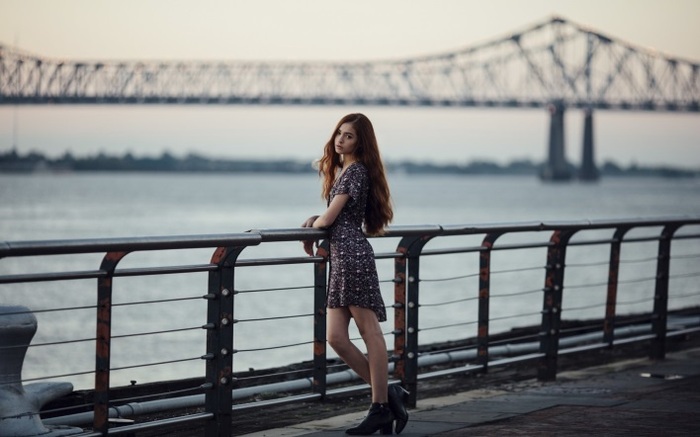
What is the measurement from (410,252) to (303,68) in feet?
455

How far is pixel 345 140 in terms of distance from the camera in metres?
6.37

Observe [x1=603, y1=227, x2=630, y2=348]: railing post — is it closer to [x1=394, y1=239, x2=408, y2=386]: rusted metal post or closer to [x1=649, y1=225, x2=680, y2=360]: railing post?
[x1=649, y1=225, x2=680, y2=360]: railing post

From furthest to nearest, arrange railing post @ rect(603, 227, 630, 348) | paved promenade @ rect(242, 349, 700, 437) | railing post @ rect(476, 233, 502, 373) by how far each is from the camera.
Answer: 1. railing post @ rect(603, 227, 630, 348)
2. railing post @ rect(476, 233, 502, 373)
3. paved promenade @ rect(242, 349, 700, 437)

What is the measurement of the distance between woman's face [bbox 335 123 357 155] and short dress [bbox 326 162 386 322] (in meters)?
0.09

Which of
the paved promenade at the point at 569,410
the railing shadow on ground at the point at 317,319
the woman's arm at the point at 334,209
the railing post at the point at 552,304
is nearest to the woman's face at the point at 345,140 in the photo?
the woman's arm at the point at 334,209

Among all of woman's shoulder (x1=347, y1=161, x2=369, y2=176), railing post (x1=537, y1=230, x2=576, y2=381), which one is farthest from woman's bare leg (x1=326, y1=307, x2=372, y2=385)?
railing post (x1=537, y1=230, x2=576, y2=381)

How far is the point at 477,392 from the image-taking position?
8.45 metres

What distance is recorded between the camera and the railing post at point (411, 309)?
750 cm

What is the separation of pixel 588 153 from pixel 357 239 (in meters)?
Answer: 144

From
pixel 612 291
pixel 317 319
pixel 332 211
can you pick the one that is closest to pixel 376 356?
pixel 317 319

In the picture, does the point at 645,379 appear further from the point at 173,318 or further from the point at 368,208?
the point at 173,318

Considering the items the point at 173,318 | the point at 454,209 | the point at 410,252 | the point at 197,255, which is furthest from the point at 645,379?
the point at 454,209

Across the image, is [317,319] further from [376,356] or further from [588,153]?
[588,153]

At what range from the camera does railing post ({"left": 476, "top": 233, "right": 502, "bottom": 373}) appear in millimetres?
8141
